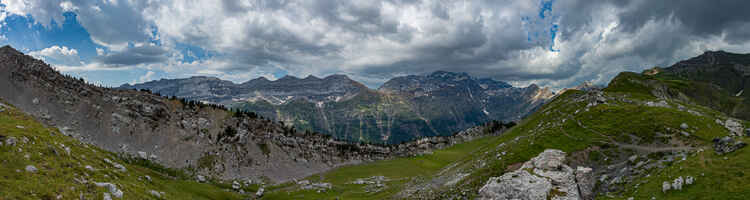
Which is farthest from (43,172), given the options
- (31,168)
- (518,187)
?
(518,187)

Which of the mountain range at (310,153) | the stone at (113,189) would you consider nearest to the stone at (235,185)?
the mountain range at (310,153)

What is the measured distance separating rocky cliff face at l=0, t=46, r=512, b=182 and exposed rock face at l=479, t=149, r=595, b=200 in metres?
100

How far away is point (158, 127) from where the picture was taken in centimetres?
11719

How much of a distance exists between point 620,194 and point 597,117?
3869 centimetres

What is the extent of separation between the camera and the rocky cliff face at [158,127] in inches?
3979

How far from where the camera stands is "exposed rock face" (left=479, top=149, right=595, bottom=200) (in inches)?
1515

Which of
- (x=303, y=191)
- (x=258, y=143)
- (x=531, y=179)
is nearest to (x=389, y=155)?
(x=258, y=143)

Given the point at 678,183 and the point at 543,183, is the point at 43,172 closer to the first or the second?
the point at 543,183

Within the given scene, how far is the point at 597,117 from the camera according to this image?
64.9m

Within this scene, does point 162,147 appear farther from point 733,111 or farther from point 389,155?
point 733,111

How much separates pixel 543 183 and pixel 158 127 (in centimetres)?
13887

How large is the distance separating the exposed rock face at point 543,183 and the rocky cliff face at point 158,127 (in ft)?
329

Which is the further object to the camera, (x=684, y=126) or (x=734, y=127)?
(x=734, y=127)

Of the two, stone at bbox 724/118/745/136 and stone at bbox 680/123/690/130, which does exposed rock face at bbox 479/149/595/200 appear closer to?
stone at bbox 680/123/690/130
